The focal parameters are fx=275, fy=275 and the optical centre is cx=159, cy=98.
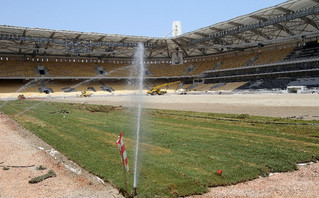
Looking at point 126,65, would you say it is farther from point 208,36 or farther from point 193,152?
point 193,152

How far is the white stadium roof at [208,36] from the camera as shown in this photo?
176ft

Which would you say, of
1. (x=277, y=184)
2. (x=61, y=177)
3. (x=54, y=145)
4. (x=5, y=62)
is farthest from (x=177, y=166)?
(x=5, y=62)

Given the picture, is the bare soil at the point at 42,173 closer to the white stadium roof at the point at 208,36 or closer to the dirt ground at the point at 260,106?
the dirt ground at the point at 260,106

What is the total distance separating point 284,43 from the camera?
235ft

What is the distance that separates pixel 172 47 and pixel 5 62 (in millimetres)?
49244

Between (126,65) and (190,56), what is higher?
(190,56)

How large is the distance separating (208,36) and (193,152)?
68.1 metres

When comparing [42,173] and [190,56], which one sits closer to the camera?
[42,173]

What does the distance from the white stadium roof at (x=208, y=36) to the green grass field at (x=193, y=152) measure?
44.9 m

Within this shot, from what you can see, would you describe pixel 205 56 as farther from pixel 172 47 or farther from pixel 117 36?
pixel 117 36

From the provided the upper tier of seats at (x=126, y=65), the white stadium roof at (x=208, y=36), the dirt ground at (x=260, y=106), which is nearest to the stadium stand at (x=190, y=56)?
the white stadium roof at (x=208, y=36)

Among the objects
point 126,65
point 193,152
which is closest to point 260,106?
point 193,152

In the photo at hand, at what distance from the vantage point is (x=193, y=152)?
29.6 ft

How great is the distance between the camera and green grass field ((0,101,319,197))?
6.53 metres
